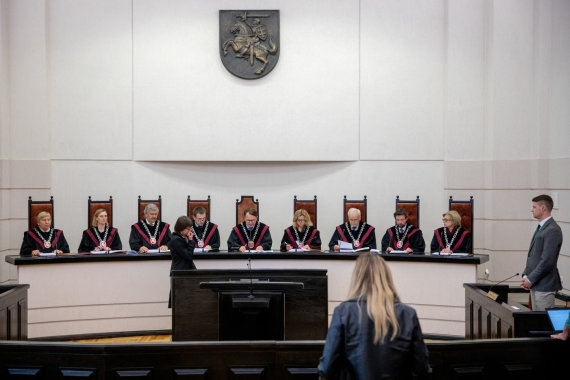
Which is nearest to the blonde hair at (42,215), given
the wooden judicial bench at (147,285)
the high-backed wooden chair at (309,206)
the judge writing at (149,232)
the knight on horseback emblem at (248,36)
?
the wooden judicial bench at (147,285)

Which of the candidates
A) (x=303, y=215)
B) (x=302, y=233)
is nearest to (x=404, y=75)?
(x=303, y=215)

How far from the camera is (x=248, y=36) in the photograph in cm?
1003

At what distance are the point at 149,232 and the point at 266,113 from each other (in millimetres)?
2851

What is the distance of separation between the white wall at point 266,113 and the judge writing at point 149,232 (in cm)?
155

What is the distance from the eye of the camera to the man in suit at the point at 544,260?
5.69 meters

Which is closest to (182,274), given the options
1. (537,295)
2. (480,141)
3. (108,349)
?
(108,349)

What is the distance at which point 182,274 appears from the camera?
681 cm

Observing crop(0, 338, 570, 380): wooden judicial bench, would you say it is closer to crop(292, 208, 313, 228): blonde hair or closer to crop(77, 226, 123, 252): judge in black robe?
crop(77, 226, 123, 252): judge in black robe

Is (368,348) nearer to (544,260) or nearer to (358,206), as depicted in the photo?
(544,260)

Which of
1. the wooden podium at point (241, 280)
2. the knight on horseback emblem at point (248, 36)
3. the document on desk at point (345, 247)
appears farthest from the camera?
the knight on horseback emblem at point (248, 36)

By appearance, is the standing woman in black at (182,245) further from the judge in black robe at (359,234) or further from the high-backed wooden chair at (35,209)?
the high-backed wooden chair at (35,209)

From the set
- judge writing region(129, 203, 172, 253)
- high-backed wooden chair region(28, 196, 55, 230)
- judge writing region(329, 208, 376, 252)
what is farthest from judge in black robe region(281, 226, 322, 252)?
high-backed wooden chair region(28, 196, 55, 230)

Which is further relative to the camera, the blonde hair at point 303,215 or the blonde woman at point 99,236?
the blonde hair at point 303,215

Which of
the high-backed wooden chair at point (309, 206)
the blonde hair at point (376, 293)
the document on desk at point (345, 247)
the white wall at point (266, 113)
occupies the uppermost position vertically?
the white wall at point (266, 113)
